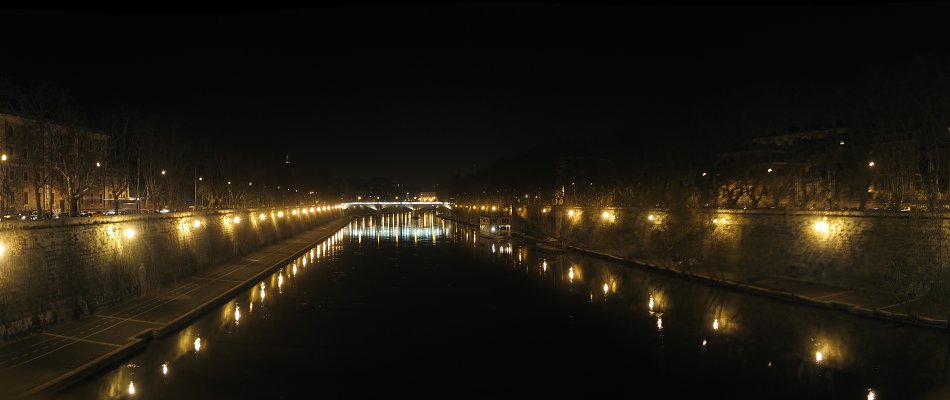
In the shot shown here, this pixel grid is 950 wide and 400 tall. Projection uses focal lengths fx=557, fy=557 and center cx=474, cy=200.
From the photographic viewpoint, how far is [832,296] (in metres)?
21.1

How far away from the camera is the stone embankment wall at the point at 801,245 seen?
19.7 m

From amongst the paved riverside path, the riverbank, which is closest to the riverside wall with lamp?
the riverbank

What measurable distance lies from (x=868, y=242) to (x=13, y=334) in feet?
92.8

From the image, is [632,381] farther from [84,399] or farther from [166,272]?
[166,272]

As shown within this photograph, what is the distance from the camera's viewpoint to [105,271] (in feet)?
60.7

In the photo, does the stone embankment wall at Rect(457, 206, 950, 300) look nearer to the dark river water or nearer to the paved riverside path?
the dark river water

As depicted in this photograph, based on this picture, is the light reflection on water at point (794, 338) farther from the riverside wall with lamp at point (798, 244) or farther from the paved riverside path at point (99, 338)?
the paved riverside path at point (99, 338)

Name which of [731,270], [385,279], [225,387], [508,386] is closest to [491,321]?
[508,386]

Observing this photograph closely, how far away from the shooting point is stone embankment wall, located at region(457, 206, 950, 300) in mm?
19688

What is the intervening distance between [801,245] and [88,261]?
27.9 meters

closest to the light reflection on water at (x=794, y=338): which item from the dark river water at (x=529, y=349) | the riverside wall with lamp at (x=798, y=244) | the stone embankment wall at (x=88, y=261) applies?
the dark river water at (x=529, y=349)

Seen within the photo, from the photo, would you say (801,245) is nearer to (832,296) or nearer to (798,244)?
(798,244)

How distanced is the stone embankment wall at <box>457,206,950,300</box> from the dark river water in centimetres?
289

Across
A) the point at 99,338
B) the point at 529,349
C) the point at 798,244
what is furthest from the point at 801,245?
the point at 99,338
